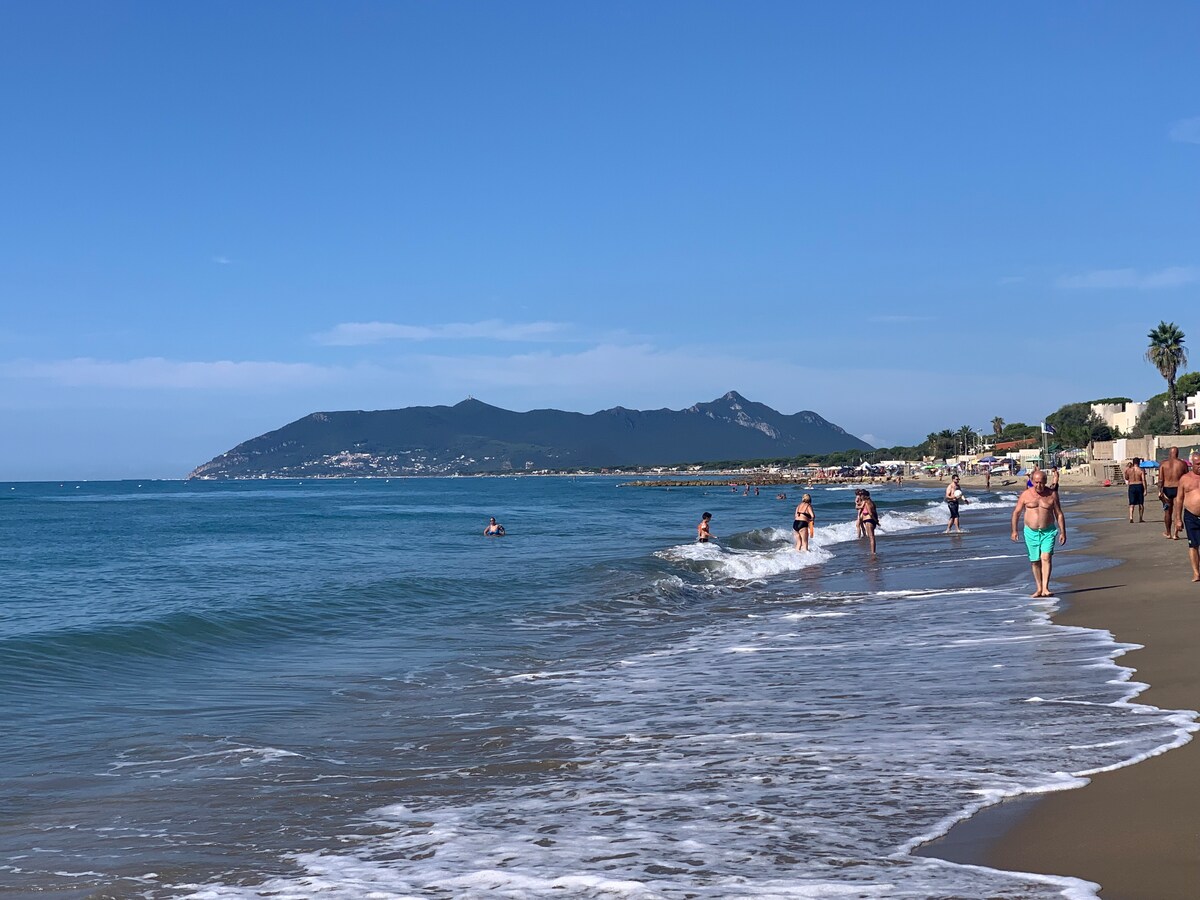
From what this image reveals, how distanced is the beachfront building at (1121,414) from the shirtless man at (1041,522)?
118 m

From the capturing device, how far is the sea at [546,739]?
5.03 metres

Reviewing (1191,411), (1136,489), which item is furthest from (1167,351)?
(1136,489)

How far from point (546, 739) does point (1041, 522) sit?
9.29 m

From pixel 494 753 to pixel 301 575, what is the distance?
18.2 meters

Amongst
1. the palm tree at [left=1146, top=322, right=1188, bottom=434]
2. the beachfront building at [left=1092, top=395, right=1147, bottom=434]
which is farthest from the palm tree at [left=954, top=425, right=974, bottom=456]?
the palm tree at [left=1146, top=322, right=1188, bottom=434]

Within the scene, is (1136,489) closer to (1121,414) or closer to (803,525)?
(803,525)

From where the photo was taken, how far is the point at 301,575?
974 inches

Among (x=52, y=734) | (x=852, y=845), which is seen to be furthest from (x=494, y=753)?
(x=52, y=734)

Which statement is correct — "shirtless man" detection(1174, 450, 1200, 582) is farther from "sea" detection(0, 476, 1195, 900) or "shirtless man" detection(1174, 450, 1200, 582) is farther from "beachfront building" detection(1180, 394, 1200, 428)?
"beachfront building" detection(1180, 394, 1200, 428)

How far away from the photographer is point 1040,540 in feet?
49.0

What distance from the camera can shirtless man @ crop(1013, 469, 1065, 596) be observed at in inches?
560

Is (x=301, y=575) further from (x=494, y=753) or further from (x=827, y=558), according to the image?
(x=494, y=753)

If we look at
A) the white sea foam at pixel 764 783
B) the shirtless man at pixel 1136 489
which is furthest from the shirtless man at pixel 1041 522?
the shirtless man at pixel 1136 489

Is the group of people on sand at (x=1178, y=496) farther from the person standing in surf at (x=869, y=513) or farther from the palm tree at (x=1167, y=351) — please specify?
the palm tree at (x=1167, y=351)
